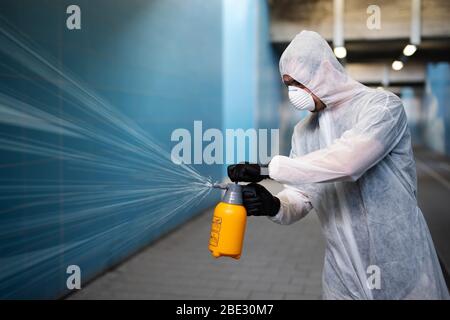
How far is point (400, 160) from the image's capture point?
1.45m

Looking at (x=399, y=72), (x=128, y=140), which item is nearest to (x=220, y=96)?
(x=128, y=140)

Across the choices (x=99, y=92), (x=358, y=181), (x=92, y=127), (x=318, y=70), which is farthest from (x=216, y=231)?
(x=99, y=92)

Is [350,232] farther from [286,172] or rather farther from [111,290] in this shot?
[111,290]

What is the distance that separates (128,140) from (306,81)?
232 cm

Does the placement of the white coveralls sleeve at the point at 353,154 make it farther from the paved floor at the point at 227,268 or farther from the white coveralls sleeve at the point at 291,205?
the paved floor at the point at 227,268

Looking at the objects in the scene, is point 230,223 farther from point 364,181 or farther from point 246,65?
point 246,65

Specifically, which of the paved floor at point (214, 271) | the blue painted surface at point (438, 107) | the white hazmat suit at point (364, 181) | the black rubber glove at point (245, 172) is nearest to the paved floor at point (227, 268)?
the paved floor at point (214, 271)

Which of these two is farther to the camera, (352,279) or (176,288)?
(176,288)

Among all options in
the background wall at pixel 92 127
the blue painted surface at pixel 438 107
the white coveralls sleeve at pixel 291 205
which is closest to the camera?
the white coveralls sleeve at pixel 291 205

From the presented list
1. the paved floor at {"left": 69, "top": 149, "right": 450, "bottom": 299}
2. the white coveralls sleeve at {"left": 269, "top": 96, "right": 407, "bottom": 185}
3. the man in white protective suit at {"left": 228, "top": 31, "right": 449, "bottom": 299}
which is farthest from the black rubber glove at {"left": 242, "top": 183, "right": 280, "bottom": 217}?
the paved floor at {"left": 69, "top": 149, "right": 450, "bottom": 299}

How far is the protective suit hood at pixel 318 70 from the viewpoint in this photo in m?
1.46

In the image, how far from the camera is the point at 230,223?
1.45 meters

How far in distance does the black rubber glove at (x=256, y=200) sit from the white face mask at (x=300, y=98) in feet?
0.87

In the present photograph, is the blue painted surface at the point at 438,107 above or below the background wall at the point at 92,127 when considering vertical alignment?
above
